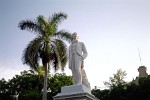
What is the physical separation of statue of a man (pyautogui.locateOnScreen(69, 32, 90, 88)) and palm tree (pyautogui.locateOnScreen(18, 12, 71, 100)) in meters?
7.26

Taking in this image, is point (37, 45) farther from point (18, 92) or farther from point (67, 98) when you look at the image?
point (18, 92)

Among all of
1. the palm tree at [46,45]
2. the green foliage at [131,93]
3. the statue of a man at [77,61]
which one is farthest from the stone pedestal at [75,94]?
the green foliage at [131,93]

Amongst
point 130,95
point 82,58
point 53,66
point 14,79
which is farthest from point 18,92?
point 82,58

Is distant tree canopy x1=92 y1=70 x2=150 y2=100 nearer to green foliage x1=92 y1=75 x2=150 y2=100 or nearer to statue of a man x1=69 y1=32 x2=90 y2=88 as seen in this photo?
green foliage x1=92 y1=75 x2=150 y2=100

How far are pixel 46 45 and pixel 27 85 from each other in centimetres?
1957

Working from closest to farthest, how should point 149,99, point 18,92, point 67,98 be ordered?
point 67,98
point 149,99
point 18,92

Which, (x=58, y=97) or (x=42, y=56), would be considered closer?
(x=58, y=97)

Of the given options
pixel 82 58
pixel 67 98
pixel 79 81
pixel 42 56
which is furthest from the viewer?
pixel 42 56

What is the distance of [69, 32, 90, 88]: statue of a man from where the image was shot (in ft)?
24.9

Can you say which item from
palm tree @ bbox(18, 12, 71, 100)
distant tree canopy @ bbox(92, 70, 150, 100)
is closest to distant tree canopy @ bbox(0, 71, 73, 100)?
distant tree canopy @ bbox(92, 70, 150, 100)

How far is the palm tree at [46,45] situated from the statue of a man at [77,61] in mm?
7258

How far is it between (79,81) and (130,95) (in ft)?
57.6

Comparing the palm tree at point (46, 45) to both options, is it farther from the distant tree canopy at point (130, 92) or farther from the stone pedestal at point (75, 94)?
the distant tree canopy at point (130, 92)

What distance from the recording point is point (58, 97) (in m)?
7.10
